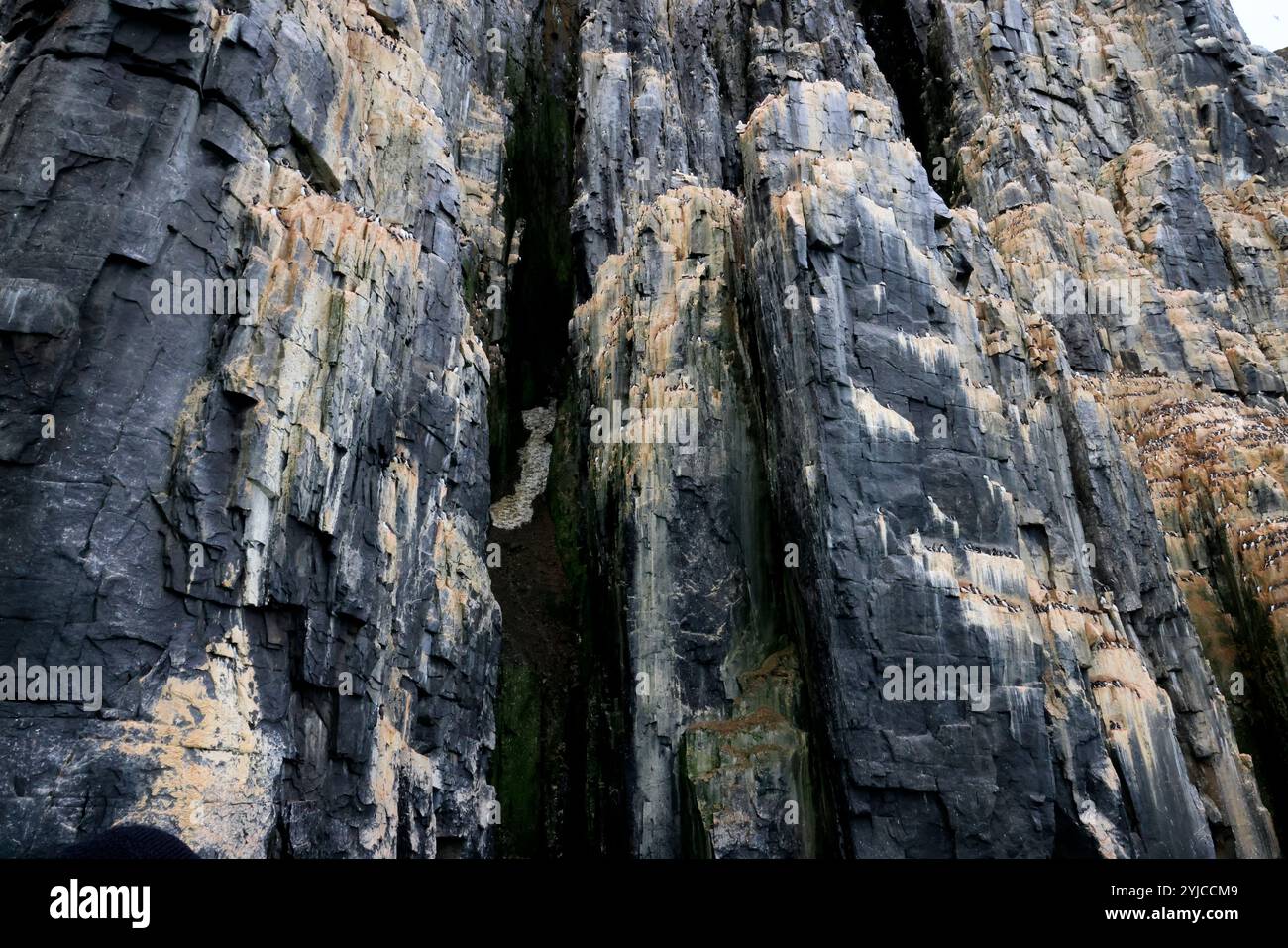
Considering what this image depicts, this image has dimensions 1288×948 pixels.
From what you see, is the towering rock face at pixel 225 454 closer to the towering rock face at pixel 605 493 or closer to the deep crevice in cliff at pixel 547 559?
the towering rock face at pixel 605 493

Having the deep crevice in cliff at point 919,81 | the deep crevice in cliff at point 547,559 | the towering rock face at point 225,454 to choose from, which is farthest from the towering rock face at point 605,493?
the deep crevice in cliff at point 919,81

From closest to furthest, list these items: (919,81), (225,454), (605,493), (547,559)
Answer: (225,454)
(605,493)
(547,559)
(919,81)

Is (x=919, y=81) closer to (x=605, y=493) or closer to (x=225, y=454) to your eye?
(x=605, y=493)

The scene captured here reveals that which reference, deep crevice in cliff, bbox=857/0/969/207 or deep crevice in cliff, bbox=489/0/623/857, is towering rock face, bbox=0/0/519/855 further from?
deep crevice in cliff, bbox=857/0/969/207

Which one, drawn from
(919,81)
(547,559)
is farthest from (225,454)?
(919,81)

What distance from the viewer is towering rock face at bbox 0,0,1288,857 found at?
1844cm

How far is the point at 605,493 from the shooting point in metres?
31.6

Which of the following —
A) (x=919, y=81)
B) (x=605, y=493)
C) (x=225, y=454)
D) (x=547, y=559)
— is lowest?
(x=225, y=454)

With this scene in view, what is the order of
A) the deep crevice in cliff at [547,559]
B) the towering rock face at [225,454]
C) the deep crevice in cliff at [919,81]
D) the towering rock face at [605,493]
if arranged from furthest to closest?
the deep crevice in cliff at [919,81], the deep crevice in cliff at [547,559], the towering rock face at [605,493], the towering rock face at [225,454]

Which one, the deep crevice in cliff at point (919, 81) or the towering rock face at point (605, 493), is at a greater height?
the deep crevice in cliff at point (919, 81)

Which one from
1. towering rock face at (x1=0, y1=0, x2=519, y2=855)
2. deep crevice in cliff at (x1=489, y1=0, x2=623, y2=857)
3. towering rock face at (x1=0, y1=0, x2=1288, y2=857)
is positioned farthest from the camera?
deep crevice in cliff at (x1=489, y1=0, x2=623, y2=857)

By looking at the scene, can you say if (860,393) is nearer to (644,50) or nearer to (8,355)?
(8,355)

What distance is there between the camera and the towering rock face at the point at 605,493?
18438 mm

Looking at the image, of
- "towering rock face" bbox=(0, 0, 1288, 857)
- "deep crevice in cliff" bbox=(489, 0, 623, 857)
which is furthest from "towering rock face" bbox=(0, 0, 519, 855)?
"deep crevice in cliff" bbox=(489, 0, 623, 857)
